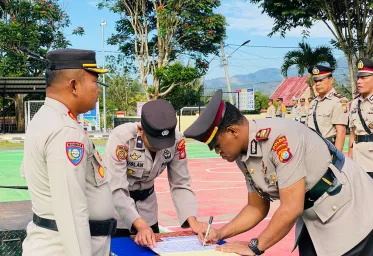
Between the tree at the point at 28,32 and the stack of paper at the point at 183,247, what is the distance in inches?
962

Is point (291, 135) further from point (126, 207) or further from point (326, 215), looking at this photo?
point (126, 207)

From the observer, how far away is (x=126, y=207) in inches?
118

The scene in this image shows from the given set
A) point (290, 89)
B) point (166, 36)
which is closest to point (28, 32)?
point (166, 36)

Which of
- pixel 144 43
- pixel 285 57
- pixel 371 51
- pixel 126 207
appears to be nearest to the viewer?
pixel 126 207

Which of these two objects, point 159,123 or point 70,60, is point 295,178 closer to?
point 159,123

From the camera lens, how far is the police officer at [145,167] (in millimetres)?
2834

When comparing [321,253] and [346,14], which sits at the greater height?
[346,14]

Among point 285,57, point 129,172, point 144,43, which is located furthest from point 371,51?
point 129,172

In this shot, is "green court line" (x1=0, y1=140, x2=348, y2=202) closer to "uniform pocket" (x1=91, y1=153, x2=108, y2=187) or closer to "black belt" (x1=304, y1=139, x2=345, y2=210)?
"uniform pocket" (x1=91, y1=153, x2=108, y2=187)

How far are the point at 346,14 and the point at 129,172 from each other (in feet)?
58.8

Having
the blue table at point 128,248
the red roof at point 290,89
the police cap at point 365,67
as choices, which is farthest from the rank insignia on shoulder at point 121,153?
the red roof at point 290,89

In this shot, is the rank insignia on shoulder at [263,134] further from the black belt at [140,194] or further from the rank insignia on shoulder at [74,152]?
the black belt at [140,194]

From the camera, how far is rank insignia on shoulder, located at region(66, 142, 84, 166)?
198 centimetres

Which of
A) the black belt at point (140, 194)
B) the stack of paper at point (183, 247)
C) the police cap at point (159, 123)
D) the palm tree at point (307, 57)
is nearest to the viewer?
the stack of paper at point (183, 247)
